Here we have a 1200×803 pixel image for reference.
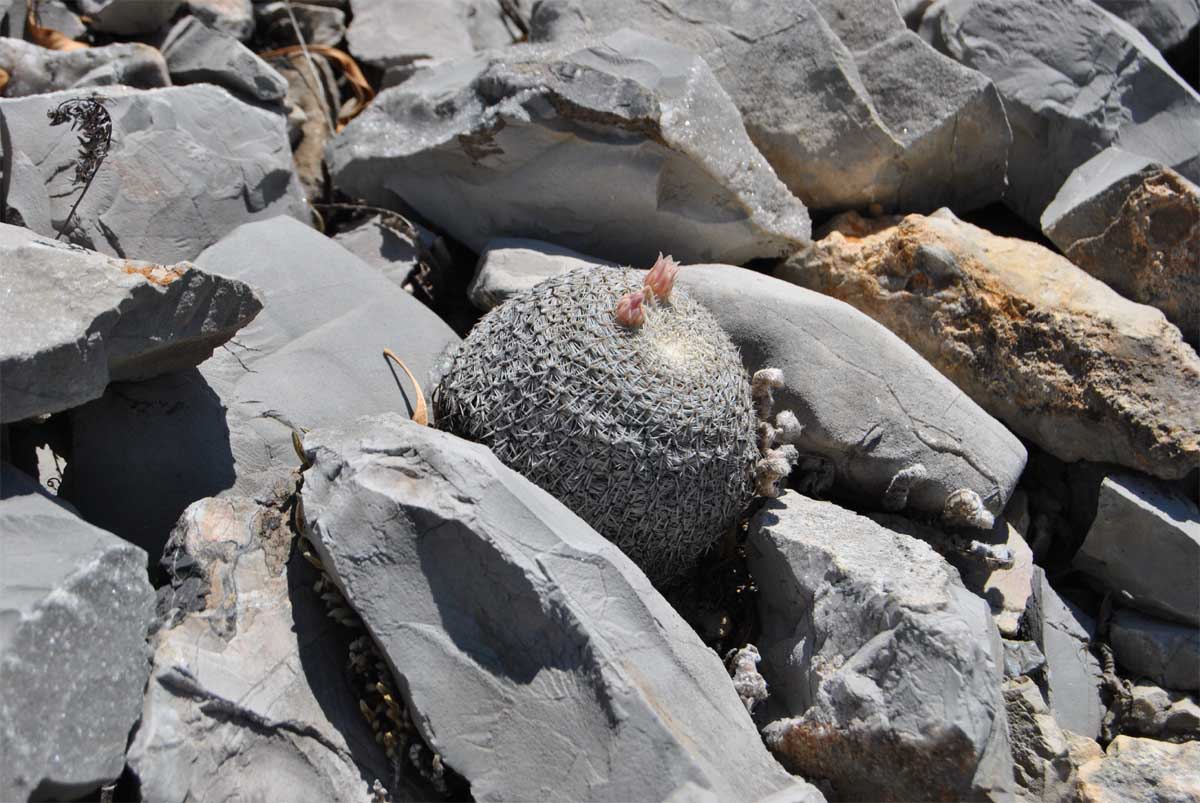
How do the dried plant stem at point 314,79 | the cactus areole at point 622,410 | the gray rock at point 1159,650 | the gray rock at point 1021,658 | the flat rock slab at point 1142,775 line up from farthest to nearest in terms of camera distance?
the dried plant stem at point 314,79, the gray rock at point 1159,650, the gray rock at point 1021,658, the flat rock slab at point 1142,775, the cactus areole at point 622,410

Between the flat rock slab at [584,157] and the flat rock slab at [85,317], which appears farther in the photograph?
the flat rock slab at [584,157]

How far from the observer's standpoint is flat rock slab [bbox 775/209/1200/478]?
373 centimetres

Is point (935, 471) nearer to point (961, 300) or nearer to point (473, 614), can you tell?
point (961, 300)

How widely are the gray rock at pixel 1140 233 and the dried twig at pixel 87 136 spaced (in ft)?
11.7

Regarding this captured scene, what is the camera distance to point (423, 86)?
13.8ft

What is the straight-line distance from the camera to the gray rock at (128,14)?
4.55 metres

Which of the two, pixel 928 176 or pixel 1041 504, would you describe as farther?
pixel 928 176

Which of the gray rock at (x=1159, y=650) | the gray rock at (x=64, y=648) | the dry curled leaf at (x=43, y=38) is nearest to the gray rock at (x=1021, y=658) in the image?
the gray rock at (x=1159, y=650)

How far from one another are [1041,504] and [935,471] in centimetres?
81

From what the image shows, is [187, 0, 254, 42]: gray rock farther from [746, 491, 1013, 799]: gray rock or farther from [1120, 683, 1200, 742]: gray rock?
[1120, 683, 1200, 742]: gray rock

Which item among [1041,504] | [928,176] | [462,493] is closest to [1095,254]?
[928,176]

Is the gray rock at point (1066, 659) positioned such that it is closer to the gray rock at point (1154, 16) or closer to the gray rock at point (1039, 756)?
the gray rock at point (1039, 756)

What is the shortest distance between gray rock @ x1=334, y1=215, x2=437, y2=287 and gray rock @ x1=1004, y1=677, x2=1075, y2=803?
2.65 m

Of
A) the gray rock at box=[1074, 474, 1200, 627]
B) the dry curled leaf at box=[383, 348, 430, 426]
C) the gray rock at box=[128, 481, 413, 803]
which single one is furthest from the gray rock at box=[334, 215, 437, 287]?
the gray rock at box=[1074, 474, 1200, 627]
